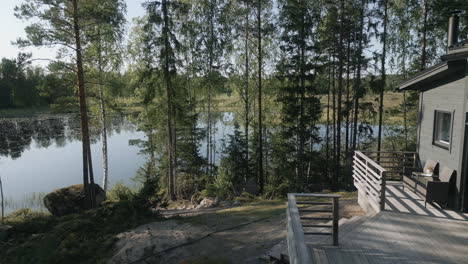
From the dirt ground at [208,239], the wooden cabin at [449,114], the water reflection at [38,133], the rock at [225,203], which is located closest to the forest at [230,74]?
the rock at [225,203]

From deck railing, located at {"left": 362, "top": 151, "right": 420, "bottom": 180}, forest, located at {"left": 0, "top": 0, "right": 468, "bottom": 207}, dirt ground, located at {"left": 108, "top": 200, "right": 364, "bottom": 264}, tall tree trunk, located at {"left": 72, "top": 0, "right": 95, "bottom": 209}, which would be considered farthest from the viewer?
forest, located at {"left": 0, "top": 0, "right": 468, "bottom": 207}

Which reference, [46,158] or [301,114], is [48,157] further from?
[301,114]

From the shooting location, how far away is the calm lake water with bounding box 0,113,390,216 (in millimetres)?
18703

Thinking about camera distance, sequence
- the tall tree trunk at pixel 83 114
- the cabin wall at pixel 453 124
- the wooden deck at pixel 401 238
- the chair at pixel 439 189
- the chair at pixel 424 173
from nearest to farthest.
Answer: the wooden deck at pixel 401 238 < the cabin wall at pixel 453 124 < the chair at pixel 439 189 < the chair at pixel 424 173 < the tall tree trunk at pixel 83 114

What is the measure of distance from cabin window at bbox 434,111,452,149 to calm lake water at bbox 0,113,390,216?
42.0ft

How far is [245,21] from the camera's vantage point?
16125mm

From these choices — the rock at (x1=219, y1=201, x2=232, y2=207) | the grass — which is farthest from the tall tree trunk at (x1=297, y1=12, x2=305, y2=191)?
the grass

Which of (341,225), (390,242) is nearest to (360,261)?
(390,242)

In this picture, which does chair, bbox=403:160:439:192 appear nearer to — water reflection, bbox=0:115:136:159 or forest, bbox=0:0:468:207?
forest, bbox=0:0:468:207

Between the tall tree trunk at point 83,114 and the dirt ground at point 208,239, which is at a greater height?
the tall tree trunk at point 83,114

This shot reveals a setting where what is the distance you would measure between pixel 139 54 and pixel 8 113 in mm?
37759

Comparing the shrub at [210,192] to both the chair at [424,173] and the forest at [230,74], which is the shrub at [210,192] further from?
the chair at [424,173]

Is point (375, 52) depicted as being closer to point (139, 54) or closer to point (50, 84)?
point (139, 54)

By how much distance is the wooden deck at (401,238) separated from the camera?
4090 mm
